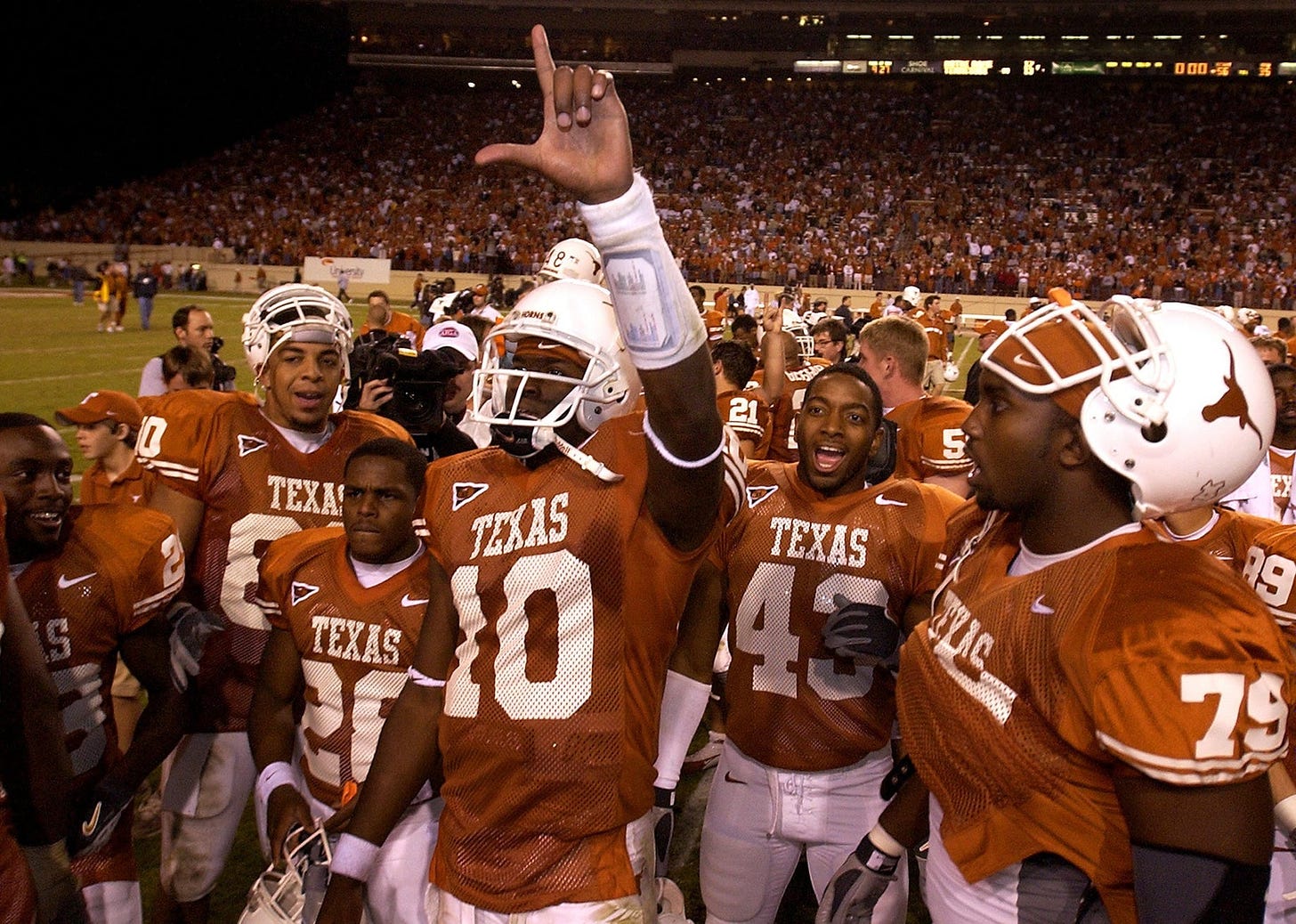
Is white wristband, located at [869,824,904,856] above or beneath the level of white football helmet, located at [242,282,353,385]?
beneath

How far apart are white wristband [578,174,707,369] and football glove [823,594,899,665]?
1327 mm

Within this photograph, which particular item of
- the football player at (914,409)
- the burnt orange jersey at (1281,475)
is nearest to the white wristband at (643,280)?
the football player at (914,409)

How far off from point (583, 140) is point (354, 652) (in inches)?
71.2

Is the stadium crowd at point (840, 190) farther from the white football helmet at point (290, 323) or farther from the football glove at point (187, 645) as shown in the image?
the football glove at point (187, 645)

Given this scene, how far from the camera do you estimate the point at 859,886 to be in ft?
7.98

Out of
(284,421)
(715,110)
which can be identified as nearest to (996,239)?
(715,110)

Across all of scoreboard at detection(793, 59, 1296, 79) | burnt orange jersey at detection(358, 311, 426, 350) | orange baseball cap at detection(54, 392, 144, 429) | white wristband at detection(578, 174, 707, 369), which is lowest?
orange baseball cap at detection(54, 392, 144, 429)

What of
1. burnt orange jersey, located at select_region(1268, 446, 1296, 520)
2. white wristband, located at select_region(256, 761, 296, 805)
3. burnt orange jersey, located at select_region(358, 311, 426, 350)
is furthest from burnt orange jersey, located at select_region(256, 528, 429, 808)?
burnt orange jersey, located at select_region(358, 311, 426, 350)

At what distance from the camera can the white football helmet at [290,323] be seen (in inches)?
150

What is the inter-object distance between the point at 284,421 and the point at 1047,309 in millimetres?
2650

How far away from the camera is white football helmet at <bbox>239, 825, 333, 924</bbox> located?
2.54 metres

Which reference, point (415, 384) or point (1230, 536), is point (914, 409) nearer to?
point (1230, 536)

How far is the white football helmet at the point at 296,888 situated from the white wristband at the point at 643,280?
1518 millimetres

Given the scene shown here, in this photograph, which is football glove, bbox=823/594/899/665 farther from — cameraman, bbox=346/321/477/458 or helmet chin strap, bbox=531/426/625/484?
cameraman, bbox=346/321/477/458
